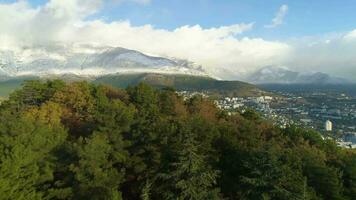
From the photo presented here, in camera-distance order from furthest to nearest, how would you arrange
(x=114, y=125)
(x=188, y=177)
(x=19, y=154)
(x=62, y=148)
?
(x=114, y=125) → (x=62, y=148) → (x=19, y=154) → (x=188, y=177)

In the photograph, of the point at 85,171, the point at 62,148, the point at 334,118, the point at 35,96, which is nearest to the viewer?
the point at 85,171

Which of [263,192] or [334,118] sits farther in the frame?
[334,118]

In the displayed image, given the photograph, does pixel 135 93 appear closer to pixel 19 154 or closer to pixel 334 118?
pixel 19 154

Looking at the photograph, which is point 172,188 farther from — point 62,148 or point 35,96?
point 35,96

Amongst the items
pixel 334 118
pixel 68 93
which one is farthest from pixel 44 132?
pixel 334 118

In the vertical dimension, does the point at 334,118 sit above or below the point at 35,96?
below

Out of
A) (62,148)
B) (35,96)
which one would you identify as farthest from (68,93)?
(62,148)
